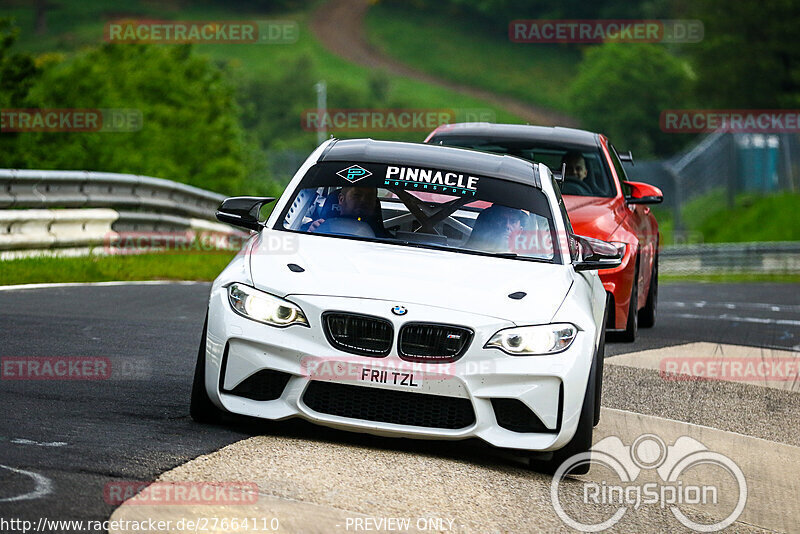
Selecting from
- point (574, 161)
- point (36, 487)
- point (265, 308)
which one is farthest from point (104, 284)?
point (36, 487)

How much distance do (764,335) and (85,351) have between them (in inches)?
309

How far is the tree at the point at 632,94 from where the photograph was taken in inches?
4235

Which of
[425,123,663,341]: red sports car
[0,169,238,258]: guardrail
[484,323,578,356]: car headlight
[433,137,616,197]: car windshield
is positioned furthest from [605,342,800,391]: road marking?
[0,169,238,258]: guardrail

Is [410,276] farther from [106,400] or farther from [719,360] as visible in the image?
[719,360]

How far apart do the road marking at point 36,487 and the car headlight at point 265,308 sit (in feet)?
4.77

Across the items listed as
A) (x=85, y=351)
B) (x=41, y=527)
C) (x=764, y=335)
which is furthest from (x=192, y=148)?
(x=41, y=527)

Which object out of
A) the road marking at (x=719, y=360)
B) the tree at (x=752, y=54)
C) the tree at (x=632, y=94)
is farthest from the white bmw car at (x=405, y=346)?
the tree at (x=632, y=94)

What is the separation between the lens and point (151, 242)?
19.3 meters

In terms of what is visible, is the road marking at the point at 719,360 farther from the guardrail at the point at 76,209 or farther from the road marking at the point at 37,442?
the guardrail at the point at 76,209

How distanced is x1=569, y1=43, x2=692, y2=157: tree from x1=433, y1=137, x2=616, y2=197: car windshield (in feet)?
308

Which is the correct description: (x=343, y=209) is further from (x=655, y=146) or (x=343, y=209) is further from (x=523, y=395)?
(x=655, y=146)

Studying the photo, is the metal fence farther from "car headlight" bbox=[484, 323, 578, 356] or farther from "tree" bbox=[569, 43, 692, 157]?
"tree" bbox=[569, 43, 692, 157]

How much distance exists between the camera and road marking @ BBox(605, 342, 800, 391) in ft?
35.1

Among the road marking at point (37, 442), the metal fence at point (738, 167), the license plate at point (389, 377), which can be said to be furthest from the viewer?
the metal fence at point (738, 167)
